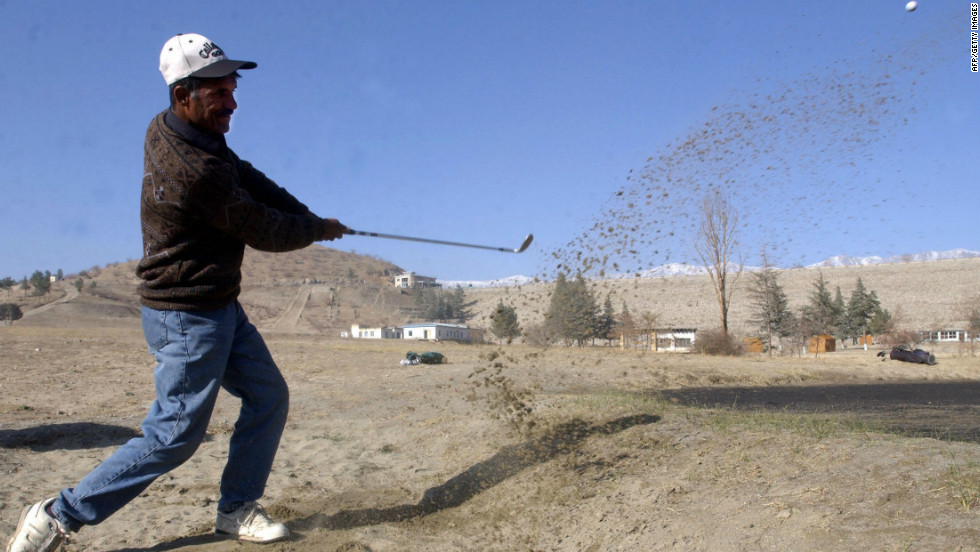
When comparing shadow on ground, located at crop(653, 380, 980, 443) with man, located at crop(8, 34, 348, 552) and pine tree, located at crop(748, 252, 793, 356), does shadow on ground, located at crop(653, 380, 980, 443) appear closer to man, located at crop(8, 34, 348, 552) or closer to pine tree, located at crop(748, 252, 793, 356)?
man, located at crop(8, 34, 348, 552)

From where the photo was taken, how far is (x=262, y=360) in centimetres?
343

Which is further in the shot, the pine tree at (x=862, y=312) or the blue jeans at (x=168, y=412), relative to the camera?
the pine tree at (x=862, y=312)

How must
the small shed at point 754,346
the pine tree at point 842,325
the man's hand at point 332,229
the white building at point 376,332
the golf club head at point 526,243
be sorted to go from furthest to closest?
the white building at point 376,332 → the pine tree at point 842,325 → the small shed at point 754,346 → the golf club head at point 526,243 → the man's hand at point 332,229

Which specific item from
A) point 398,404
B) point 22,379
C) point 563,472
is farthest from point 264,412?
point 22,379

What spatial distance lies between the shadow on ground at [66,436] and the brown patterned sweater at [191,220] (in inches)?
150

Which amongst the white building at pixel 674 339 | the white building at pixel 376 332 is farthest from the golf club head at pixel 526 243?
the white building at pixel 376 332

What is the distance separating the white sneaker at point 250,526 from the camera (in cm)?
336

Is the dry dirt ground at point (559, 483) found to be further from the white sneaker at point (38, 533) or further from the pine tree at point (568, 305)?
the pine tree at point (568, 305)

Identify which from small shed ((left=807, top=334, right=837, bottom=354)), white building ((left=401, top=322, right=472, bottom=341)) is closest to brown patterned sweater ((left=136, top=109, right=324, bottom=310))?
small shed ((left=807, top=334, right=837, bottom=354))

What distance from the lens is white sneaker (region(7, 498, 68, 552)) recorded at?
285cm

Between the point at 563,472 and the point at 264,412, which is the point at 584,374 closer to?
the point at 563,472

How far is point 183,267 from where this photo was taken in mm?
2992

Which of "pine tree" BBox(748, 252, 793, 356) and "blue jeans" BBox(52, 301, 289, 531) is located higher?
"pine tree" BBox(748, 252, 793, 356)

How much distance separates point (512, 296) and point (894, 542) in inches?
314
